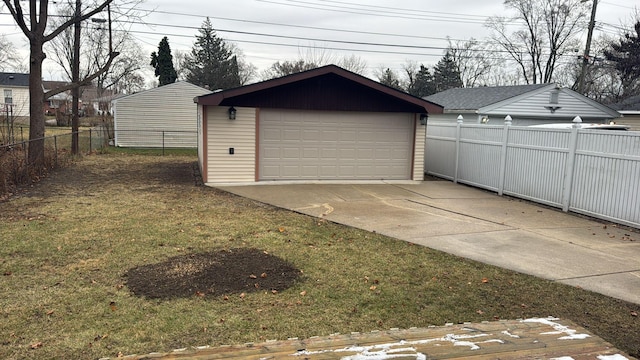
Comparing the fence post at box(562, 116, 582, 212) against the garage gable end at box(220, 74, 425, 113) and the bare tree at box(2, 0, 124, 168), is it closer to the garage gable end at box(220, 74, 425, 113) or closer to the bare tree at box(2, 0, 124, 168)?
the garage gable end at box(220, 74, 425, 113)

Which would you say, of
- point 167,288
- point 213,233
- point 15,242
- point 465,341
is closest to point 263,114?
point 213,233

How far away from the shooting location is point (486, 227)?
311 inches

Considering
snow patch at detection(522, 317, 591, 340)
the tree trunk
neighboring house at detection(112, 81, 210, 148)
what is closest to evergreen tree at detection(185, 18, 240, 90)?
neighboring house at detection(112, 81, 210, 148)

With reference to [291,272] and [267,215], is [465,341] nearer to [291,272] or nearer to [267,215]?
[291,272]

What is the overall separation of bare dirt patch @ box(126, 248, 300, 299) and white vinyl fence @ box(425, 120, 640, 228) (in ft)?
21.4

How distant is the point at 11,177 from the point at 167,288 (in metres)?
8.23

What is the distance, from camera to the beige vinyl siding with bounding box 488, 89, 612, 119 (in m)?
18.2

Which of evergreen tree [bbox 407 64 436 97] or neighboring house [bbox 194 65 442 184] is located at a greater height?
evergreen tree [bbox 407 64 436 97]

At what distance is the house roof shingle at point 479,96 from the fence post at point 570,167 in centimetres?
904

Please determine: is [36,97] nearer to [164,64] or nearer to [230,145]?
[230,145]

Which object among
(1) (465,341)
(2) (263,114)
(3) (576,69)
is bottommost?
(1) (465,341)

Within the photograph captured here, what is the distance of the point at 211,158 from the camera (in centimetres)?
1192

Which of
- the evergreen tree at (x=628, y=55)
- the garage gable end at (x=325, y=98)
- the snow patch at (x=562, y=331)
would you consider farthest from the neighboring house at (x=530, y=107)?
the snow patch at (x=562, y=331)

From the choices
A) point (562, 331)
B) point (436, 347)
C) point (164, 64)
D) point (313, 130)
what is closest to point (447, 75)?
point (164, 64)
